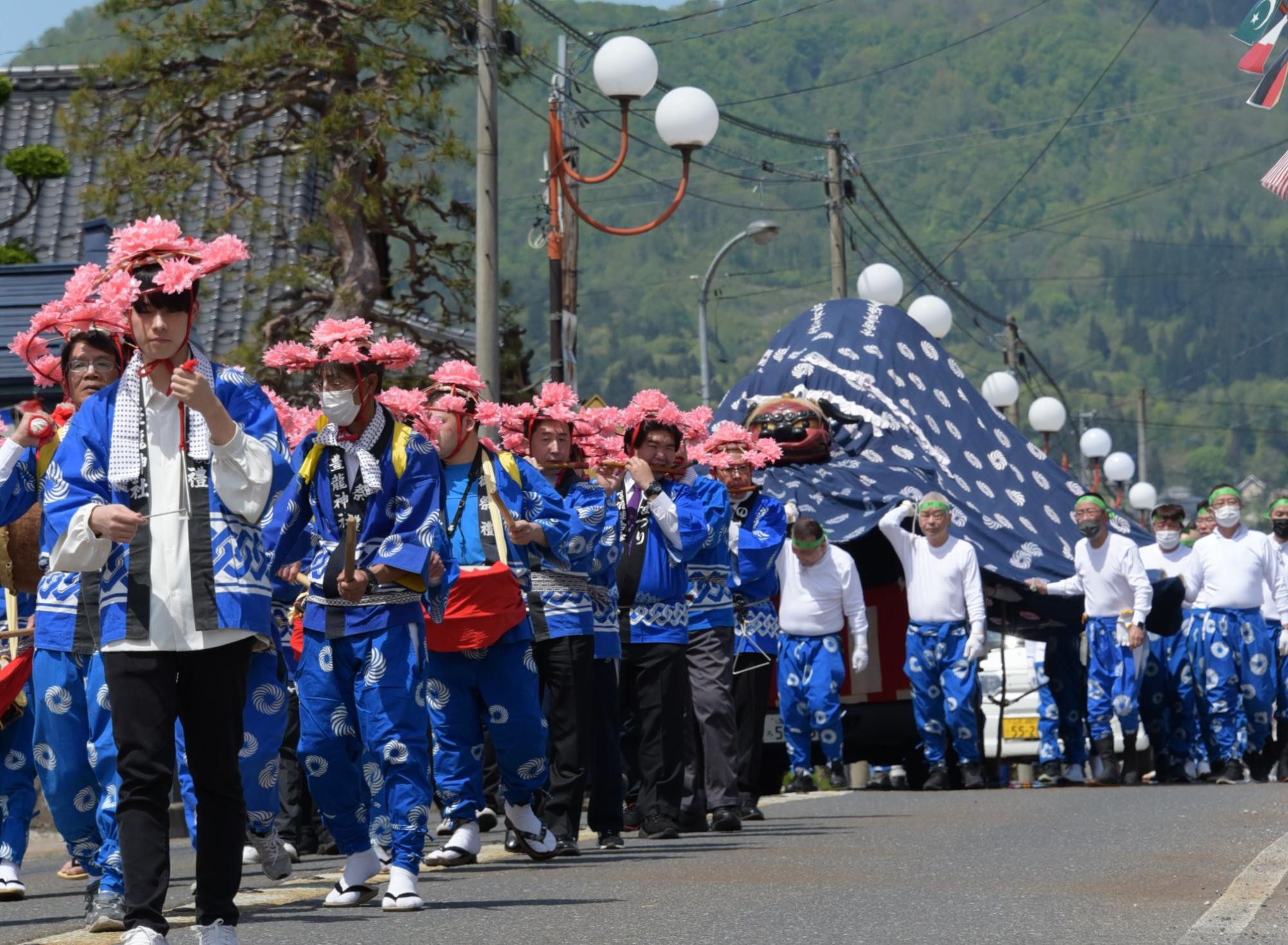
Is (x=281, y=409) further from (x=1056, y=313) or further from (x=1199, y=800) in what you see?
(x=1056, y=313)

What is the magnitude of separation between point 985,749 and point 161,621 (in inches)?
503

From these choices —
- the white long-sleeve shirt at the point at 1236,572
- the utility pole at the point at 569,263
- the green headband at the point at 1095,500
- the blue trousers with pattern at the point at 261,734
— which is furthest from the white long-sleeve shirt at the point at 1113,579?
the blue trousers with pattern at the point at 261,734

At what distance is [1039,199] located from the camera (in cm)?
17700

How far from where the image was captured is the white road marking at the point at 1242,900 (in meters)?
6.48

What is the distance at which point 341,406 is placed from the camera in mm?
7852

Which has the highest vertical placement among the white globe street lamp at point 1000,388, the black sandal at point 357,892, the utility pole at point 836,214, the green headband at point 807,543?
the utility pole at point 836,214

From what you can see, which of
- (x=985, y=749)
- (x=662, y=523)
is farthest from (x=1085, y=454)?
(x=662, y=523)

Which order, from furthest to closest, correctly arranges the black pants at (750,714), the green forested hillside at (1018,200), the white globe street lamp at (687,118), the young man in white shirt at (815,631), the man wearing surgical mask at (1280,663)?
1. the green forested hillside at (1018,200)
2. the man wearing surgical mask at (1280,663)
3. the white globe street lamp at (687,118)
4. the young man in white shirt at (815,631)
5. the black pants at (750,714)

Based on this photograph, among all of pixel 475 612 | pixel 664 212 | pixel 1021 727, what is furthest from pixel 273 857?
pixel 1021 727

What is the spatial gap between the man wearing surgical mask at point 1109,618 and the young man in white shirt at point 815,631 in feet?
5.99

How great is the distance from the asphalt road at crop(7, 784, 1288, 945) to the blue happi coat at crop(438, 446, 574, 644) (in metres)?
1.25

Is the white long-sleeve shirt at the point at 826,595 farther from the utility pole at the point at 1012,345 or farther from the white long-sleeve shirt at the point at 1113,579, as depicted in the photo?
the utility pole at the point at 1012,345

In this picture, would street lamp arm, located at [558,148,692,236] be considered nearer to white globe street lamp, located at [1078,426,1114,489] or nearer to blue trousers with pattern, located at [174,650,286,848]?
blue trousers with pattern, located at [174,650,286,848]

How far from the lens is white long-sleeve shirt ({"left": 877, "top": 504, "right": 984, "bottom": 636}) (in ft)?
50.4
